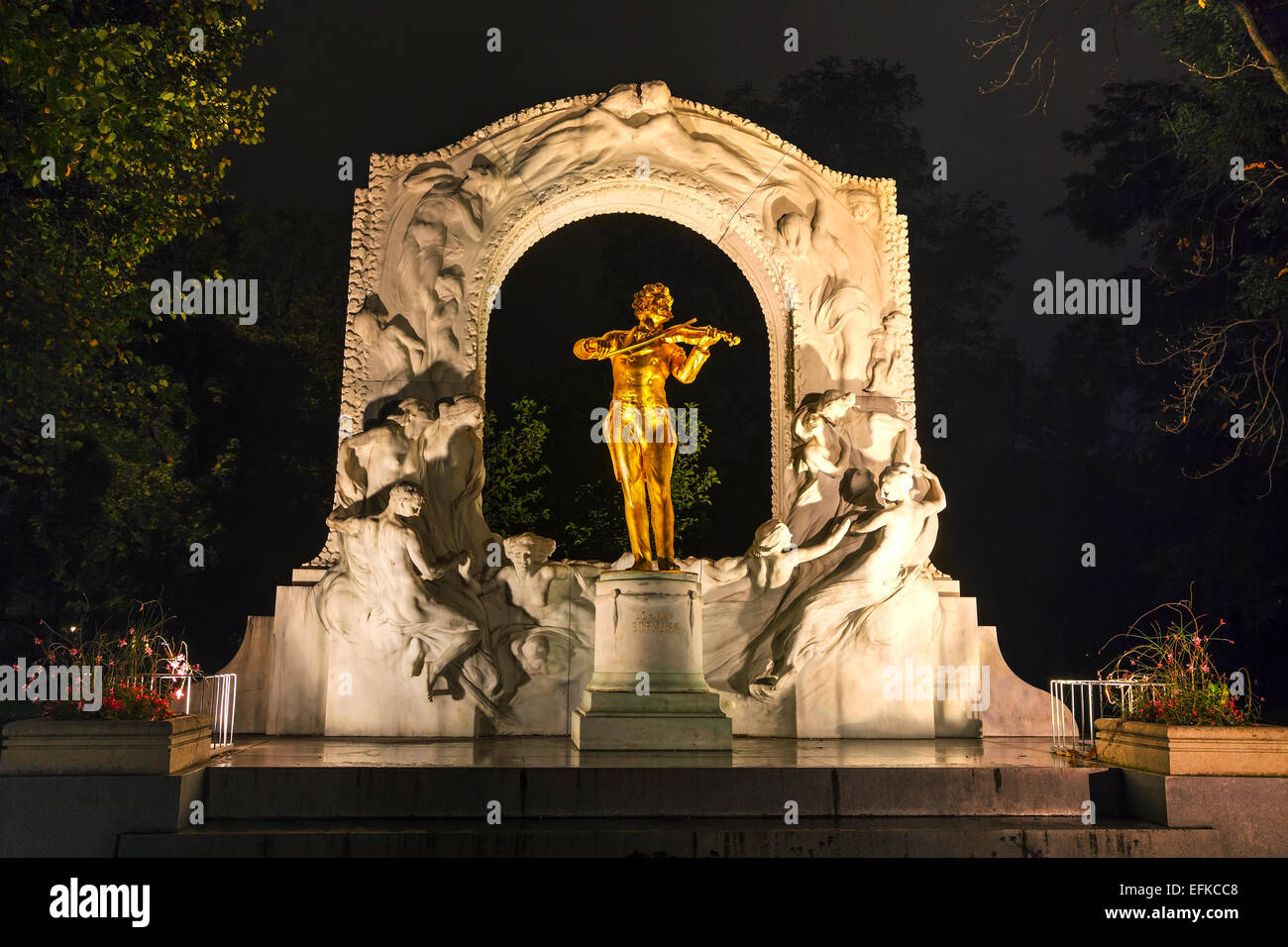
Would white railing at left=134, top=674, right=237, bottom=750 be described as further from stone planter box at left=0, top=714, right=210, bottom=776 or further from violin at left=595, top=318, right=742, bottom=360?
violin at left=595, top=318, right=742, bottom=360

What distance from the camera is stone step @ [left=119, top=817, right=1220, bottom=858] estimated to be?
6.92 metres

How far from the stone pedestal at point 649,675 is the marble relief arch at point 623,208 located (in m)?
3.03

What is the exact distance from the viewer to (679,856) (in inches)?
276

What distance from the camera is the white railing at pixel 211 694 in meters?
8.39

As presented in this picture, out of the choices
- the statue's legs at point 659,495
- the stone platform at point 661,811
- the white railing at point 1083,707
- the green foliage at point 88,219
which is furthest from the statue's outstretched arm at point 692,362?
the green foliage at point 88,219

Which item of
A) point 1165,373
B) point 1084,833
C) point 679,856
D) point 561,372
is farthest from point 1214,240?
point 679,856

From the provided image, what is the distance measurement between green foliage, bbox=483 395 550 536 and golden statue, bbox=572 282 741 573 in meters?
9.59

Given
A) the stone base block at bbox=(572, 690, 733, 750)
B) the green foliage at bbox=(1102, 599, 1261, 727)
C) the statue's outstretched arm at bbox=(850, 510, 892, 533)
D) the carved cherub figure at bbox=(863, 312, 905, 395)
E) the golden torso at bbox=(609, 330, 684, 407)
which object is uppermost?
the carved cherub figure at bbox=(863, 312, 905, 395)

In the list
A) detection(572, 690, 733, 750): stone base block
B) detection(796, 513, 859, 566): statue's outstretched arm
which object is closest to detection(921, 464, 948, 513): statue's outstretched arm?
detection(796, 513, 859, 566): statue's outstretched arm

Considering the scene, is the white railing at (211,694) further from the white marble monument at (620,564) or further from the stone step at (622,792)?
the stone step at (622,792)

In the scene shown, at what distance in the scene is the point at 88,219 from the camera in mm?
14461

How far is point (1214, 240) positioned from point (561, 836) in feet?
51.0

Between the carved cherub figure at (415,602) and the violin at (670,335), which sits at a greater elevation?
the violin at (670,335)

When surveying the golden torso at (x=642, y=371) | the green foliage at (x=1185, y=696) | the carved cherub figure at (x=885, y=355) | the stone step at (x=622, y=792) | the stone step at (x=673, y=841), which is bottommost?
the stone step at (x=673, y=841)
